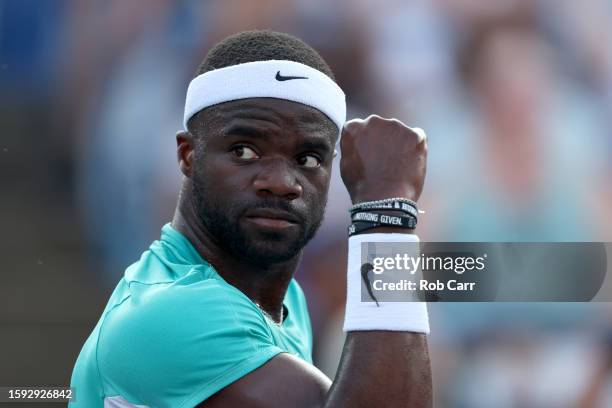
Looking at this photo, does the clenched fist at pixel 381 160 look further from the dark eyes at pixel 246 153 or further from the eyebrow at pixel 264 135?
the dark eyes at pixel 246 153

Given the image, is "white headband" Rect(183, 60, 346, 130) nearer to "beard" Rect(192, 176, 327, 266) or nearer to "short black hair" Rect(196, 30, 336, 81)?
"short black hair" Rect(196, 30, 336, 81)

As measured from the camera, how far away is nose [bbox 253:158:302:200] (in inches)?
79.7

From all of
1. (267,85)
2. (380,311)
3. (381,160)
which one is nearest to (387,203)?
(381,160)

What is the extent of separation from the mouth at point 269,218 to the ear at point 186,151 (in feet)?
0.95

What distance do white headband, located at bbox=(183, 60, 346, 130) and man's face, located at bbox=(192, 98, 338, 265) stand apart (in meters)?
0.02

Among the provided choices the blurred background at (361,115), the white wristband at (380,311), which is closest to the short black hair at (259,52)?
the white wristband at (380,311)

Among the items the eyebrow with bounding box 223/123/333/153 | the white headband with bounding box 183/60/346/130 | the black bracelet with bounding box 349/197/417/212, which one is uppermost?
the white headband with bounding box 183/60/346/130

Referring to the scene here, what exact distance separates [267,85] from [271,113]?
8 centimetres

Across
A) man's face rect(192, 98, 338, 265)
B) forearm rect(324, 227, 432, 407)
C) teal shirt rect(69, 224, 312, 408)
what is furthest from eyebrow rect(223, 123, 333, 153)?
forearm rect(324, 227, 432, 407)

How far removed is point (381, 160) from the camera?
196cm

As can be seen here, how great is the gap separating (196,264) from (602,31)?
10.1 ft

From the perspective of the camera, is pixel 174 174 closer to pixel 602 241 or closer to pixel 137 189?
pixel 137 189

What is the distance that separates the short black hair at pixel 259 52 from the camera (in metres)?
2.23

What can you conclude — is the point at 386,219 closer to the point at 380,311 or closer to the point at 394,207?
the point at 394,207
